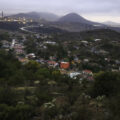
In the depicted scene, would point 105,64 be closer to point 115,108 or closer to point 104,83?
point 104,83

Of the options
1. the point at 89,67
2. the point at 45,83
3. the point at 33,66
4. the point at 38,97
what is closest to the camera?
the point at 38,97

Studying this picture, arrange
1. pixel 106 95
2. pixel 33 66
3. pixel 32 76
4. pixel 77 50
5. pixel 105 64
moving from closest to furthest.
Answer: pixel 106 95
pixel 32 76
pixel 33 66
pixel 105 64
pixel 77 50

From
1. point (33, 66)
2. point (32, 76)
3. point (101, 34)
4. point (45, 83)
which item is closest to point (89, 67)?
point (33, 66)

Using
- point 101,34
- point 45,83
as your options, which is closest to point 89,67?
point 45,83

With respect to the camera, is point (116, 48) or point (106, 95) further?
point (116, 48)

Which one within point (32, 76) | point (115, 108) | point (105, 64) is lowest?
point (105, 64)

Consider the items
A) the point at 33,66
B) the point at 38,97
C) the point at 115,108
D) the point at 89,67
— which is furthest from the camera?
the point at 89,67

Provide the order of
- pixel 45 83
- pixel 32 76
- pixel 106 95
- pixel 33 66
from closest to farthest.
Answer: pixel 106 95, pixel 45 83, pixel 32 76, pixel 33 66

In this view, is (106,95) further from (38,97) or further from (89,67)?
(89,67)

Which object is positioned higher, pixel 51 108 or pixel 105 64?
pixel 51 108
